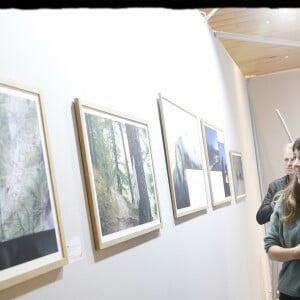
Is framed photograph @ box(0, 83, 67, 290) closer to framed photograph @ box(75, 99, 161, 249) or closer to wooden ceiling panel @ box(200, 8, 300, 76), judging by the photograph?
framed photograph @ box(75, 99, 161, 249)

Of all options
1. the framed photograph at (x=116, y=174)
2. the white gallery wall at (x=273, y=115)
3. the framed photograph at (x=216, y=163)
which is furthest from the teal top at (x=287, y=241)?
the white gallery wall at (x=273, y=115)

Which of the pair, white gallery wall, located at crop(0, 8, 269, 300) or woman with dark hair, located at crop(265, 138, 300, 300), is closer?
white gallery wall, located at crop(0, 8, 269, 300)

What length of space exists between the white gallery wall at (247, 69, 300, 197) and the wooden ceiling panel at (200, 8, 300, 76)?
0.22m

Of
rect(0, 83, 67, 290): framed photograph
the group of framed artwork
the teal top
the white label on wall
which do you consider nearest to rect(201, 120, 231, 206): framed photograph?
the group of framed artwork

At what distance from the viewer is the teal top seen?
2.24 metres

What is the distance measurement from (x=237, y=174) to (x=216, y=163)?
1022 mm

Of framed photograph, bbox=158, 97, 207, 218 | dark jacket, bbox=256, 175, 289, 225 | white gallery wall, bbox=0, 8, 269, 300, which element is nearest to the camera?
white gallery wall, bbox=0, 8, 269, 300

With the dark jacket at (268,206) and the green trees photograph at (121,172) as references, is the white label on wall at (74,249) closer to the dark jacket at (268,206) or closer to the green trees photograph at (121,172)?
the green trees photograph at (121,172)

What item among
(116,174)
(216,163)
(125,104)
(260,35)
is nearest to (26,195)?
(116,174)

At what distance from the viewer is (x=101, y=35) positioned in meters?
1.80

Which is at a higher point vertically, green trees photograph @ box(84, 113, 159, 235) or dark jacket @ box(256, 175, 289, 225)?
green trees photograph @ box(84, 113, 159, 235)

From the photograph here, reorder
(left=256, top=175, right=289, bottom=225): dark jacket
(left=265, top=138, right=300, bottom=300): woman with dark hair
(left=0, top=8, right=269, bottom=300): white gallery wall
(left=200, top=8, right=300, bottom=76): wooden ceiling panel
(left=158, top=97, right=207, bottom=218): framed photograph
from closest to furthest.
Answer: (left=0, top=8, right=269, bottom=300): white gallery wall → (left=265, top=138, right=300, bottom=300): woman with dark hair → (left=158, top=97, right=207, bottom=218): framed photograph → (left=256, top=175, right=289, bottom=225): dark jacket → (left=200, top=8, right=300, bottom=76): wooden ceiling panel

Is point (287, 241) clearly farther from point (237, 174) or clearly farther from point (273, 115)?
point (273, 115)
